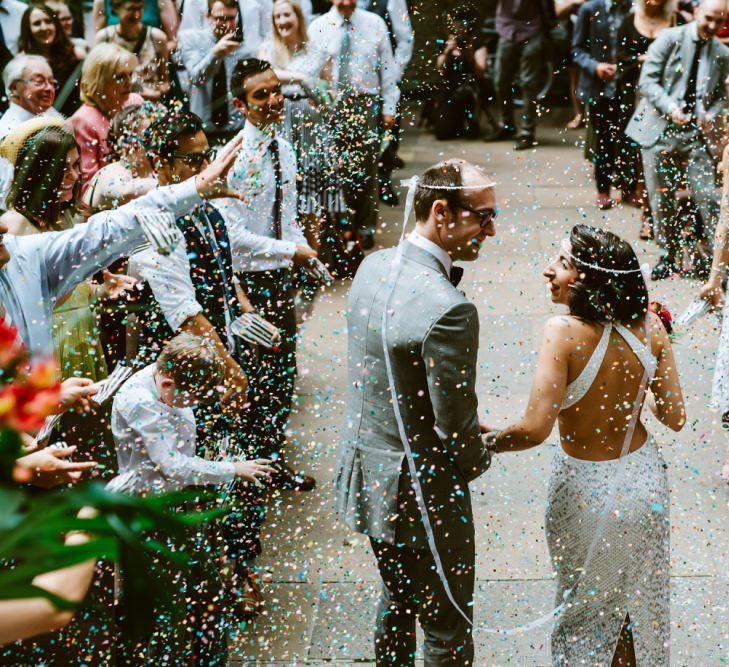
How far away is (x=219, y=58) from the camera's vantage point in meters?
7.66

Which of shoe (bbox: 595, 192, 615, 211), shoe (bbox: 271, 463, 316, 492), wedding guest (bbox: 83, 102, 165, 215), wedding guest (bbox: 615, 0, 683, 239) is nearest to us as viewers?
wedding guest (bbox: 83, 102, 165, 215)

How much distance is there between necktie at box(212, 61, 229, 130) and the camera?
784cm

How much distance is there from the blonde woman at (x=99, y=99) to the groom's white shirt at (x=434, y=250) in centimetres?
296

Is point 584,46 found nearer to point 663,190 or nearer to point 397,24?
point 397,24

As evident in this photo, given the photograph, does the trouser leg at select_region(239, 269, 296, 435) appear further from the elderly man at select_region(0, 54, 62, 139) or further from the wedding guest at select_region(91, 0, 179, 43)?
the wedding guest at select_region(91, 0, 179, 43)

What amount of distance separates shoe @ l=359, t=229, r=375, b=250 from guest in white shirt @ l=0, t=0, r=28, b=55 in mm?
2959

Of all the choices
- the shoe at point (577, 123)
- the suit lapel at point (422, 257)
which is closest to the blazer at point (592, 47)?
the shoe at point (577, 123)

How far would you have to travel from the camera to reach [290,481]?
463 centimetres

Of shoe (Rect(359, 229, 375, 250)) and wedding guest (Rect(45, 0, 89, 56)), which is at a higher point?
wedding guest (Rect(45, 0, 89, 56))

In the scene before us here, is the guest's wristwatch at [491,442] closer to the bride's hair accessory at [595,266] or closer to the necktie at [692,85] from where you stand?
the bride's hair accessory at [595,266]

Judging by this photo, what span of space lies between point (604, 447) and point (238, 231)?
201 cm

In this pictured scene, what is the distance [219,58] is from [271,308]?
369cm

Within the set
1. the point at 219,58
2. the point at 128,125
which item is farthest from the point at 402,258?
the point at 219,58

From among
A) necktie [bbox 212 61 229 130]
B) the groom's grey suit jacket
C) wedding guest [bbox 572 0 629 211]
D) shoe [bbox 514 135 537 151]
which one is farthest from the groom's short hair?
shoe [bbox 514 135 537 151]
